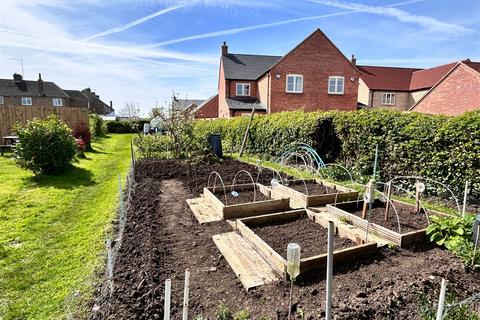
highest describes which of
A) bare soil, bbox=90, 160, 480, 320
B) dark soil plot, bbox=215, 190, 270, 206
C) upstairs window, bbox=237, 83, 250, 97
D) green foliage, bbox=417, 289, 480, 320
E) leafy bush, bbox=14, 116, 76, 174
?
upstairs window, bbox=237, 83, 250, 97

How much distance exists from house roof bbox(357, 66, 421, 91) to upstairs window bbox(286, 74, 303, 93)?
1468 centimetres

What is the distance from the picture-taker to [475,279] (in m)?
2.92

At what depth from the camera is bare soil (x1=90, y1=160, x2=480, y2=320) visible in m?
2.41

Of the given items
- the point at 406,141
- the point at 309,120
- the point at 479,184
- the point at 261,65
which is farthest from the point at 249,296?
the point at 261,65

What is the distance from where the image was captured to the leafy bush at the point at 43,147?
794 cm

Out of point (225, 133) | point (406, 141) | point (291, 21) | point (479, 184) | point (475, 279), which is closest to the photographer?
point (475, 279)

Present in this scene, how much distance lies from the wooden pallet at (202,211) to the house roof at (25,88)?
1891 inches

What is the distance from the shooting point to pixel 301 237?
382cm

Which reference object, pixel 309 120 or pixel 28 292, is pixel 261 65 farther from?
pixel 28 292

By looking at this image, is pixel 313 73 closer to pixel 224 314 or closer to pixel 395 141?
pixel 395 141

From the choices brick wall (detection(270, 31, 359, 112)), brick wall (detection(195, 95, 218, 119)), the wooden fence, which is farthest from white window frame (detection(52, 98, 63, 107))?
brick wall (detection(270, 31, 359, 112))

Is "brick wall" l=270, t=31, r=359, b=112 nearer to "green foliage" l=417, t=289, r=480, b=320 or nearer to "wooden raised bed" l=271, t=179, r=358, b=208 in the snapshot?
"wooden raised bed" l=271, t=179, r=358, b=208

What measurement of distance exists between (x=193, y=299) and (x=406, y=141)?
6.02 meters

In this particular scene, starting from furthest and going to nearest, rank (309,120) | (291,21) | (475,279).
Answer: (291,21) < (309,120) < (475,279)
